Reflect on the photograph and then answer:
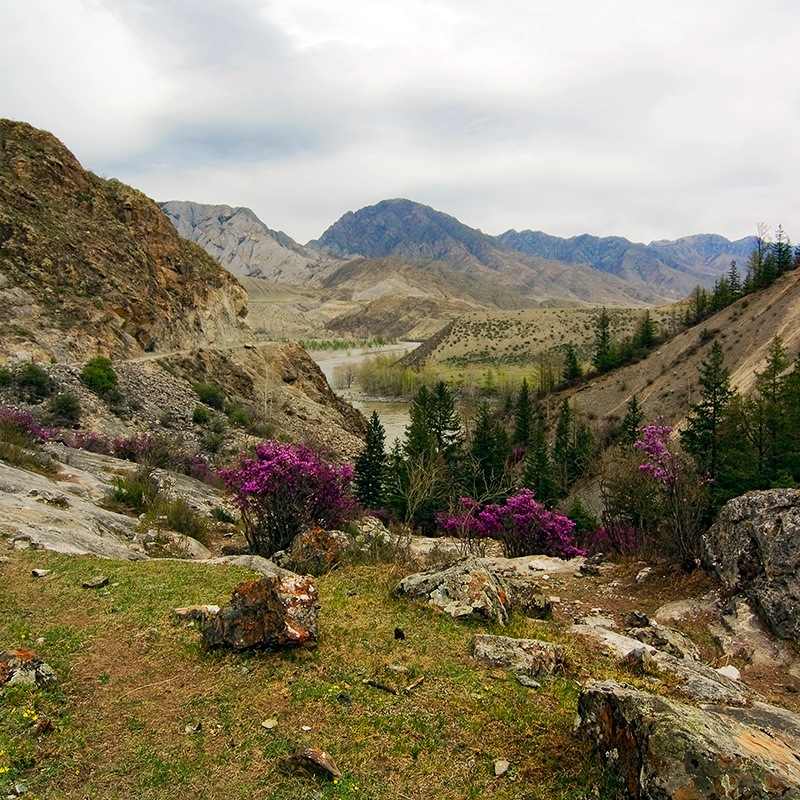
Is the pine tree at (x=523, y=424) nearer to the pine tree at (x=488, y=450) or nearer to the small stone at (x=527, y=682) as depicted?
the pine tree at (x=488, y=450)

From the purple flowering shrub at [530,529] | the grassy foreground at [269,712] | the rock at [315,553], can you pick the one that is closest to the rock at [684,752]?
the grassy foreground at [269,712]

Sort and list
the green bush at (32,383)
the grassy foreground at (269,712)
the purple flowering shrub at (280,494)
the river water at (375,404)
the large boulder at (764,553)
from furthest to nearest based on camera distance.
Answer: the river water at (375,404) < the green bush at (32,383) < the purple flowering shrub at (280,494) < the large boulder at (764,553) < the grassy foreground at (269,712)

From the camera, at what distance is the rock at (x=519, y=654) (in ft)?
23.8

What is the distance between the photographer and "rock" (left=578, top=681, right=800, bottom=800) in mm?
4125

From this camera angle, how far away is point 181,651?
24.2 ft

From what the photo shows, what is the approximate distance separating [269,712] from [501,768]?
246cm

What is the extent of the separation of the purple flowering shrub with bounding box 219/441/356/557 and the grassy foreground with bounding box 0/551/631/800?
17.8 feet

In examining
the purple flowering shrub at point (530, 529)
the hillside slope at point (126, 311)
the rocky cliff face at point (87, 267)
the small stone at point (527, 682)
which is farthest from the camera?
the rocky cliff face at point (87, 267)

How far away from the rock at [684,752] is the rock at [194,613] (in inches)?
209

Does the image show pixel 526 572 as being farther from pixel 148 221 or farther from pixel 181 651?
pixel 148 221

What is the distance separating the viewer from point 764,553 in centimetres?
1088

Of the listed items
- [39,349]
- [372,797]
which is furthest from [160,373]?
[372,797]

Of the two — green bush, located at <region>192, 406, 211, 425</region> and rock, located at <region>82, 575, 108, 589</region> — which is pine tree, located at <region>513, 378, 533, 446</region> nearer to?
green bush, located at <region>192, 406, 211, 425</region>

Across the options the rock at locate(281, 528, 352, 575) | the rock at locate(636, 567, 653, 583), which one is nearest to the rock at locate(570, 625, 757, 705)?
the rock at locate(636, 567, 653, 583)
